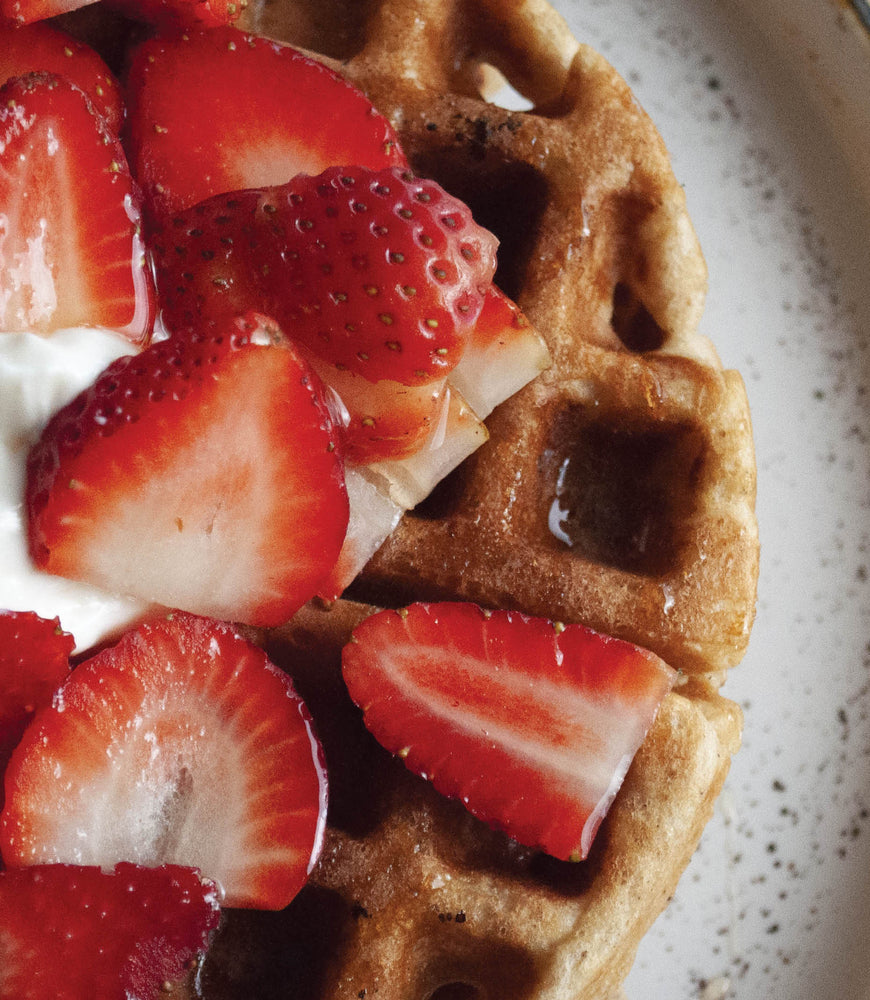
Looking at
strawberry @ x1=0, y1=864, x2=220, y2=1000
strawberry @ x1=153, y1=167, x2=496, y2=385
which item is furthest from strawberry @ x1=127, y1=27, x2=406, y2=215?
strawberry @ x1=0, y1=864, x2=220, y2=1000

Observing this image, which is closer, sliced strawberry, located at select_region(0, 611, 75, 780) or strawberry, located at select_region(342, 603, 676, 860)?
sliced strawberry, located at select_region(0, 611, 75, 780)

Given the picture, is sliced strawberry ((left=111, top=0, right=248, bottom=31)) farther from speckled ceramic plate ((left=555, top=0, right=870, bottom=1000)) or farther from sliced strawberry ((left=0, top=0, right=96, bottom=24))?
speckled ceramic plate ((left=555, top=0, right=870, bottom=1000))

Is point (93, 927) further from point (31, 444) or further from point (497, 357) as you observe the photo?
point (497, 357)

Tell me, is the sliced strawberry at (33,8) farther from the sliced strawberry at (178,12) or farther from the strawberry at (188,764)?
the strawberry at (188,764)

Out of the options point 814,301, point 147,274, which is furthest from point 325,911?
point 814,301

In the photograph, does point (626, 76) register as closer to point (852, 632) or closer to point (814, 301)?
point (814, 301)

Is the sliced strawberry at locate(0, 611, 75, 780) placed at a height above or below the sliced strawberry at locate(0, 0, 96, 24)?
below

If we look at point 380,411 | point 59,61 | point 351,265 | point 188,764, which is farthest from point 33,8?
point 188,764

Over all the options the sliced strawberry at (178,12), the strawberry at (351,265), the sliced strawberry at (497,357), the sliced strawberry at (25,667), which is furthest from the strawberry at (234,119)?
the sliced strawberry at (25,667)
